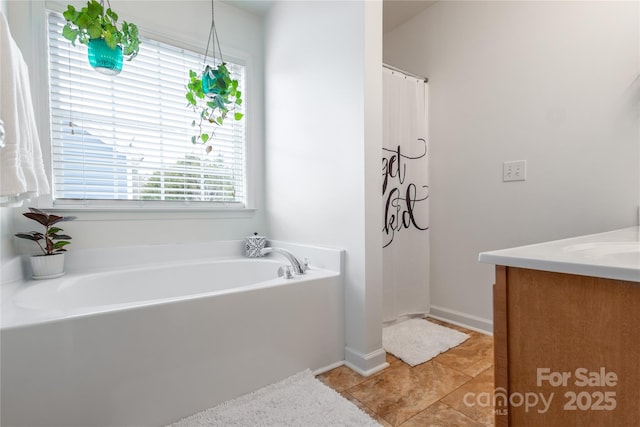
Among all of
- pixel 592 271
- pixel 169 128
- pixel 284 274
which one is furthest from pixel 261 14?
pixel 592 271

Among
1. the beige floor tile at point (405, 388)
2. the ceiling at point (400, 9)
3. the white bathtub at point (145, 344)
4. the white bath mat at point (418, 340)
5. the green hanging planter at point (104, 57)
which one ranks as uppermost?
the ceiling at point (400, 9)

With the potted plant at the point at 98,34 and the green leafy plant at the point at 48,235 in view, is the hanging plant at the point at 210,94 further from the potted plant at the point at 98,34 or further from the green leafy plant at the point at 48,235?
the green leafy plant at the point at 48,235

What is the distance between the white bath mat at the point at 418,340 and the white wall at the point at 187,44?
1.32 metres

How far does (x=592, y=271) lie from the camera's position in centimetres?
58

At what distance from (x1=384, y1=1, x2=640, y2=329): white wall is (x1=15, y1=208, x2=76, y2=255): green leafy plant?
244 cm

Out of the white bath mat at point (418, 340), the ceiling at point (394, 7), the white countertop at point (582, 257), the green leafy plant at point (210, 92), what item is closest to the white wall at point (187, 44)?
the ceiling at point (394, 7)

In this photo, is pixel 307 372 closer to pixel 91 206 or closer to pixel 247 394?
pixel 247 394

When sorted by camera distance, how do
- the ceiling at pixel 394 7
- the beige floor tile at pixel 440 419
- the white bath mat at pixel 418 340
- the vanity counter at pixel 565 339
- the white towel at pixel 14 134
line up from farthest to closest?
the ceiling at pixel 394 7 < the white bath mat at pixel 418 340 < the beige floor tile at pixel 440 419 < the white towel at pixel 14 134 < the vanity counter at pixel 565 339

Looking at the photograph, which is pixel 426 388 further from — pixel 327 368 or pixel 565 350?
pixel 565 350

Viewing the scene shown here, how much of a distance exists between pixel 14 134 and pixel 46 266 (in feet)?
3.10

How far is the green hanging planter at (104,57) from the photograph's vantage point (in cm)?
141

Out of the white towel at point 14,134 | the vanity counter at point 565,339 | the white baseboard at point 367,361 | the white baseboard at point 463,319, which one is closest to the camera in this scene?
the vanity counter at point 565,339

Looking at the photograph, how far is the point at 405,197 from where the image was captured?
Result: 229 cm

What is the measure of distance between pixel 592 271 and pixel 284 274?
1.37 metres
